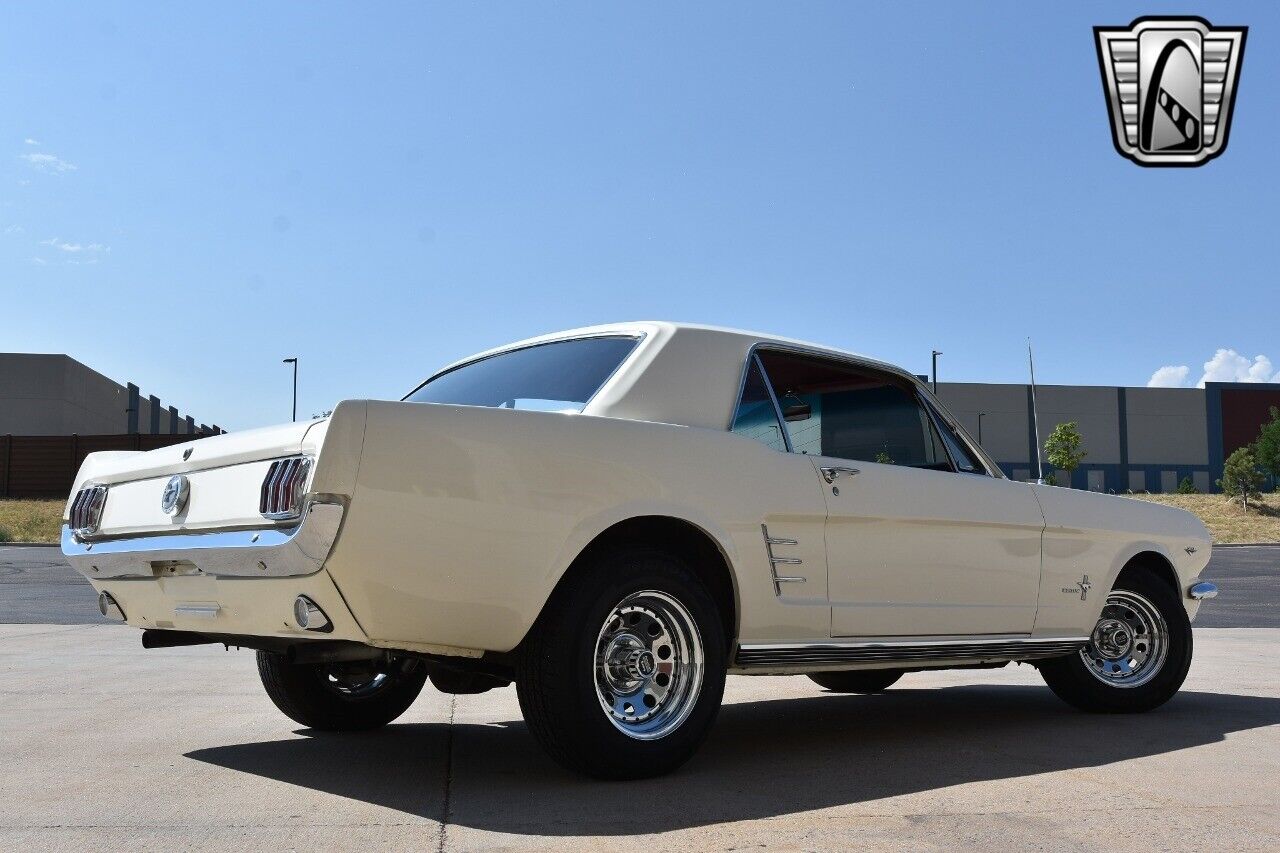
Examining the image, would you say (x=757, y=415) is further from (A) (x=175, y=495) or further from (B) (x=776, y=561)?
(A) (x=175, y=495)

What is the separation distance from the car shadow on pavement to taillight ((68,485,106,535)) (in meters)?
0.97

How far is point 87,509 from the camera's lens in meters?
4.70

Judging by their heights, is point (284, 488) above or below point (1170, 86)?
below

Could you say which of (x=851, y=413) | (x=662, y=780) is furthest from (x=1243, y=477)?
(x=662, y=780)

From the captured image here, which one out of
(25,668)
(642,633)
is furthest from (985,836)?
(25,668)

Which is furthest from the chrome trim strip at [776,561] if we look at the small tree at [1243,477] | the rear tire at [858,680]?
the small tree at [1243,477]

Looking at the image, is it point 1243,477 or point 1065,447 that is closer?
point 1243,477

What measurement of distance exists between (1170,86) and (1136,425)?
72560 mm

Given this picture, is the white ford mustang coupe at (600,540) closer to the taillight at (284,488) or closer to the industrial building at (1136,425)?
the taillight at (284,488)

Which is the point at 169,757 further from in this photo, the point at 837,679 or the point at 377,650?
the point at 837,679

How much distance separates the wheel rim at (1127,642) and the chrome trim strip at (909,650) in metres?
0.38

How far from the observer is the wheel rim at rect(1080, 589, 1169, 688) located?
6328mm

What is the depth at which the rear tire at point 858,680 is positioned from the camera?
6652 mm

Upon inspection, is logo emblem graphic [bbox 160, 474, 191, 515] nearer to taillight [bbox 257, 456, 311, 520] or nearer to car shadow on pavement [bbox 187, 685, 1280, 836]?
taillight [bbox 257, 456, 311, 520]
